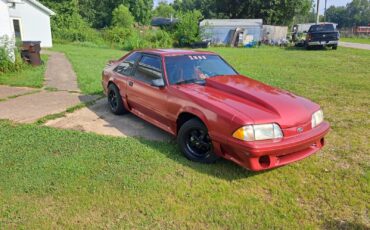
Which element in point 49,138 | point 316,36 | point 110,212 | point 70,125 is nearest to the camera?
point 110,212

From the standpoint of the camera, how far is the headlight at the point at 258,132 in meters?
3.21

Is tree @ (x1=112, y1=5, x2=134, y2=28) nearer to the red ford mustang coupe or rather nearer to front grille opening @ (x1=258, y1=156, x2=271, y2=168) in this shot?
the red ford mustang coupe

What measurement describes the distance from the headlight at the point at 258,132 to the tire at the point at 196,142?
562 mm

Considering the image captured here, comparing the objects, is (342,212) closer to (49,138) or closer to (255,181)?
(255,181)

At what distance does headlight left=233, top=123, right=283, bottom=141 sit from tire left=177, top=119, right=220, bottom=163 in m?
0.56

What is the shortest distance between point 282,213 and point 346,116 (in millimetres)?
3749

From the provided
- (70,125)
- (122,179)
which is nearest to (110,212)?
(122,179)

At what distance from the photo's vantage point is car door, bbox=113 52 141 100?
5.39 meters

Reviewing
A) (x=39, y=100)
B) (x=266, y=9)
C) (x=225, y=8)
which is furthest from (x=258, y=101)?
(x=225, y=8)

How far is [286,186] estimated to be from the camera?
3375 mm

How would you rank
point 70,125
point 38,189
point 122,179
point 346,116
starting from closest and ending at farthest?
point 38,189 → point 122,179 → point 70,125 → point 346,116

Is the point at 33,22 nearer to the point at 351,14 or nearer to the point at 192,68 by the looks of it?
the point at 192,68

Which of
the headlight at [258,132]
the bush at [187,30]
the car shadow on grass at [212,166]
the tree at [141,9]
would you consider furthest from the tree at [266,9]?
the headlight at [258,132]

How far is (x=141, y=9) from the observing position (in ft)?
184
